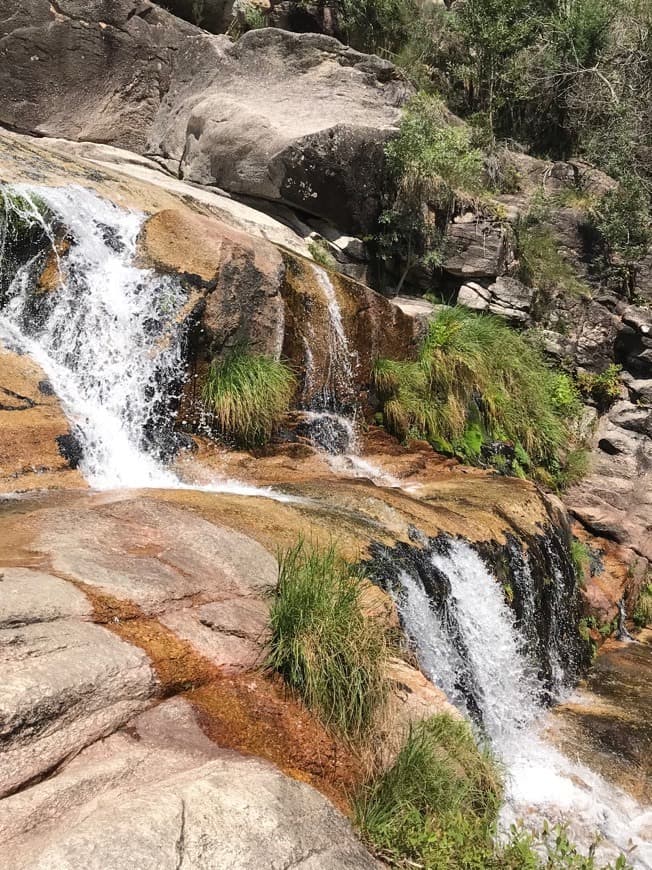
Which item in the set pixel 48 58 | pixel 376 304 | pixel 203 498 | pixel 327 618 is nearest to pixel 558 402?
pixel 376 304

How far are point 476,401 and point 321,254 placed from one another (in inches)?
142

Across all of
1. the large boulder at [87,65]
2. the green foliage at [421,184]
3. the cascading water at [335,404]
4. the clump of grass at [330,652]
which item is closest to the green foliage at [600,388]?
the green foliage at [421,184]

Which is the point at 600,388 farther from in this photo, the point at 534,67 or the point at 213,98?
the point at 534,67

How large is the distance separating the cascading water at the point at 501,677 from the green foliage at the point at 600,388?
7549 mm

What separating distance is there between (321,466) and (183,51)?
33.7ft

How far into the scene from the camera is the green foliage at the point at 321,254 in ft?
36.6

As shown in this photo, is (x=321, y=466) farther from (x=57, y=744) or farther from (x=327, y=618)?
(x=57, y=744)

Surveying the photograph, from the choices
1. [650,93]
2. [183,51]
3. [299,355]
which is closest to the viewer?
[299,355]

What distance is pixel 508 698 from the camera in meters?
5.23

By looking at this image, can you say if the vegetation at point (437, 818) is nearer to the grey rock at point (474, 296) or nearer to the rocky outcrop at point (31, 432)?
the rocky outcrop at point (31, 432)

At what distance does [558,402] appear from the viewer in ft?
40.0

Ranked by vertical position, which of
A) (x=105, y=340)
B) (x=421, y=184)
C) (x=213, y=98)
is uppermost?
(x=213, y=98)

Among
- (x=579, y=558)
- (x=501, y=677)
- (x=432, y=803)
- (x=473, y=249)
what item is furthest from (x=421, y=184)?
(x=432, y=803)

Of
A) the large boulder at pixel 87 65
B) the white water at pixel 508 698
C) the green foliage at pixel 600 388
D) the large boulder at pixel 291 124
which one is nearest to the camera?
the white water at pixel 508 698
